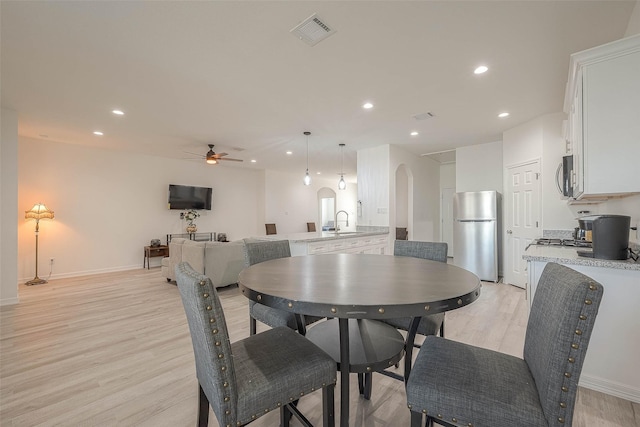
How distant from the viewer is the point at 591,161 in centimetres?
189

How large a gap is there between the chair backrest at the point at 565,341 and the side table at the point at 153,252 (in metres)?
7.11

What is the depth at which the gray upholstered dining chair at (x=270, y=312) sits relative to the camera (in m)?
1.85

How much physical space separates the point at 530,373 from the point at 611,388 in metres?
1.42

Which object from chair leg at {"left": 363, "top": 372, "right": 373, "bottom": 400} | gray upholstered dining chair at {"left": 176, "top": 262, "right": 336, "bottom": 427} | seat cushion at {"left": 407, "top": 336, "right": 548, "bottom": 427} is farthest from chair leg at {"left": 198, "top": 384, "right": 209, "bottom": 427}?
chair leg at {"left": 363, "top": 372, "right": 373, "bottom": 400}

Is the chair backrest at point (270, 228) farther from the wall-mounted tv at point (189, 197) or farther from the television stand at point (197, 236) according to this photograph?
the wall-mounted tv at point (189, 197)

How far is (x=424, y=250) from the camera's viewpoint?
7.83 ft

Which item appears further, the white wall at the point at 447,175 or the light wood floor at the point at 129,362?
the white wall at the point at 447,175

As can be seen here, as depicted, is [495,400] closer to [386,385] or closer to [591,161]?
[386,385]

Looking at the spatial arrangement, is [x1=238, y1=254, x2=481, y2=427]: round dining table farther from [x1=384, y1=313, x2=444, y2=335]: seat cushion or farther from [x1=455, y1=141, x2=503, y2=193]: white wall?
[x1=455, y1=141, x2=503, y2=193]: white wall

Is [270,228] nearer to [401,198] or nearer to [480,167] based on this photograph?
[401,198]

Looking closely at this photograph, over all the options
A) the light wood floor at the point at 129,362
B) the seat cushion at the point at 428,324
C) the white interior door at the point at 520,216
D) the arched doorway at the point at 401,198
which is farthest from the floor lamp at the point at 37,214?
the white interior door at the point at 520,216

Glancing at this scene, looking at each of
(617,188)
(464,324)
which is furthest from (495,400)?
(464,324)

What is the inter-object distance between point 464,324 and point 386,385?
57.9 inches

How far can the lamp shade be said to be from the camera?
4.91 m
